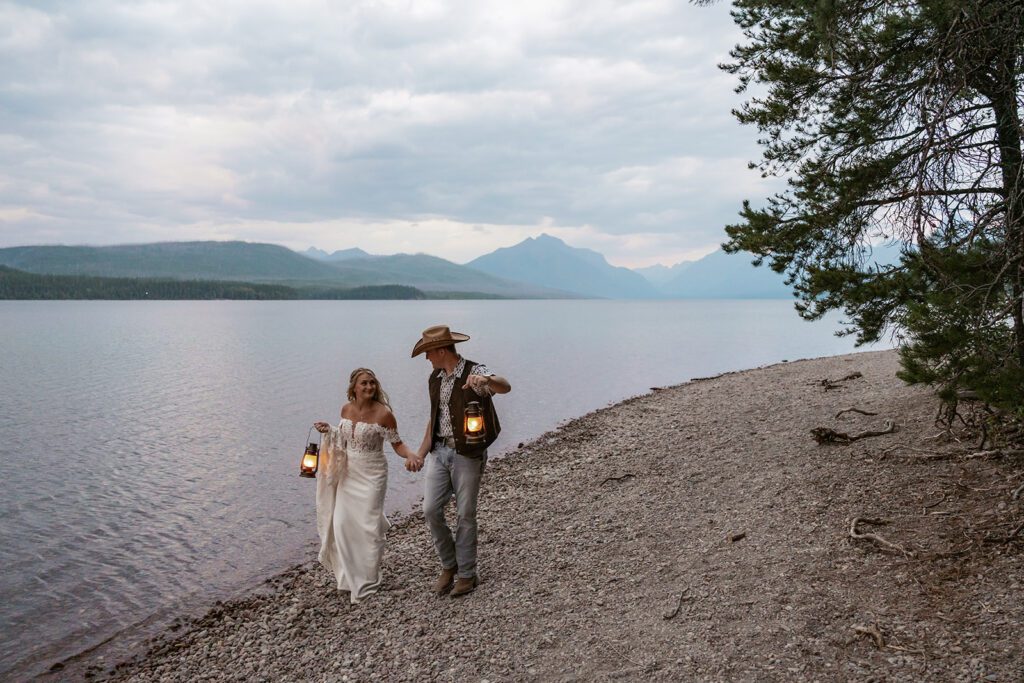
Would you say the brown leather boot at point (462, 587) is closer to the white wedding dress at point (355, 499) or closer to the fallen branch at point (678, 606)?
the white wedding dress at point (355, 499)

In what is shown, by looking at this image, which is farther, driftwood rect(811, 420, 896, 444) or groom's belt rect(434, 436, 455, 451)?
driftwood rect(811, 420, 896, 444)

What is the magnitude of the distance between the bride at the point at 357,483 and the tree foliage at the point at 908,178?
19.9 feet

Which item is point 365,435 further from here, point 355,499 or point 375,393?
point 355,499

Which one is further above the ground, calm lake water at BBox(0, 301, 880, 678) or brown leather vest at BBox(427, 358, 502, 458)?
brown leather vest at BBox(427, 358, 502, 458)

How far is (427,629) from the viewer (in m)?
7.48

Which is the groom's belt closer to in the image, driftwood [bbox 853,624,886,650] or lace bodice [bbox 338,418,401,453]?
lace bodice [bbox 338,418,401,453]

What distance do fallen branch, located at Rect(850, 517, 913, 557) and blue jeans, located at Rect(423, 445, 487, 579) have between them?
414cm

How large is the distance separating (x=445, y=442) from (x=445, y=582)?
192cm

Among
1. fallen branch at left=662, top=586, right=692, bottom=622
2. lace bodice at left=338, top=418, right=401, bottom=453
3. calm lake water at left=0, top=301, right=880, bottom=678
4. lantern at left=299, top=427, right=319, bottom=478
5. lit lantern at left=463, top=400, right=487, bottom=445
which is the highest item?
lit lantern at left=463, top=400, right=487, bottom=445

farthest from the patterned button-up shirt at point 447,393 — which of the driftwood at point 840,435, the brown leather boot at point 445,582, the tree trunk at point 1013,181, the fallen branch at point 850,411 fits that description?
the fallen branch at point 850,411

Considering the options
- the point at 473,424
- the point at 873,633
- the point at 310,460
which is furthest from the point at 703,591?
the point at 310,460

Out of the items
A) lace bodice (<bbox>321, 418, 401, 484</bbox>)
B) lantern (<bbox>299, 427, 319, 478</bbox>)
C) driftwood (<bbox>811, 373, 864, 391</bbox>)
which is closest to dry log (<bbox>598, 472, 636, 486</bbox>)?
lace bodice (<bbox>321, 418, 401, 484</bbox>)

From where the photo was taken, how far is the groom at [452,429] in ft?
23.8

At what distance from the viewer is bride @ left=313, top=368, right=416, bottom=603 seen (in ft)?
27.6
